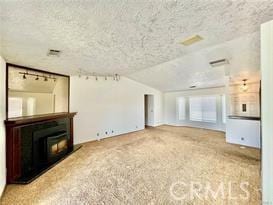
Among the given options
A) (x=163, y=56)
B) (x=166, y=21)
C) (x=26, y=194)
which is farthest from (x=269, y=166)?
(x=26, y=194)

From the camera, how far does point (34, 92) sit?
3883mm

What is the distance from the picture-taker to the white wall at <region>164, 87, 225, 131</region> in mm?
6496

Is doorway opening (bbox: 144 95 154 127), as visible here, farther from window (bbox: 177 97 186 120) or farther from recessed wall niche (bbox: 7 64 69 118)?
recessed wall niche (bbox: 7 64 69 118)

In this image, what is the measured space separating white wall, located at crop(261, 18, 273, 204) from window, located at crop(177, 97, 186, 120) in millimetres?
6534

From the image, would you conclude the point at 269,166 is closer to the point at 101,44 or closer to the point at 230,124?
the point at 101,44

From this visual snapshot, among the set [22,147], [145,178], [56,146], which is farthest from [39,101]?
[145,178]

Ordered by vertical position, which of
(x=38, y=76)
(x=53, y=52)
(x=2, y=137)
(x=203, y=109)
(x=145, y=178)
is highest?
(x=53, y=52)

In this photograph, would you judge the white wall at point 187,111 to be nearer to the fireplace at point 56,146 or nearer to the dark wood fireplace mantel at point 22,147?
the fireplace at point 56,146

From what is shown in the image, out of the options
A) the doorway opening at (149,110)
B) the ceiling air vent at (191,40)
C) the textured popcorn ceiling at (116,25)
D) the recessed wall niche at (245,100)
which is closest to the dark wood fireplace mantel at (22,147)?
the textured popcorn ceiling at (116,25)

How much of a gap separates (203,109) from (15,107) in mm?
7639

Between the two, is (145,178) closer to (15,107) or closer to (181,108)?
(15,107)

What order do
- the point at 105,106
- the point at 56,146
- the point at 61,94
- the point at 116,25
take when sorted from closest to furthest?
the point at 116,25 → the point at 56,146 → the point at 61,94 → the point at 105,106

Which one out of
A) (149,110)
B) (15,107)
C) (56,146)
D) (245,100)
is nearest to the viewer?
(15,107)

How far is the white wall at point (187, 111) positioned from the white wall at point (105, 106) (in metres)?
1.91
